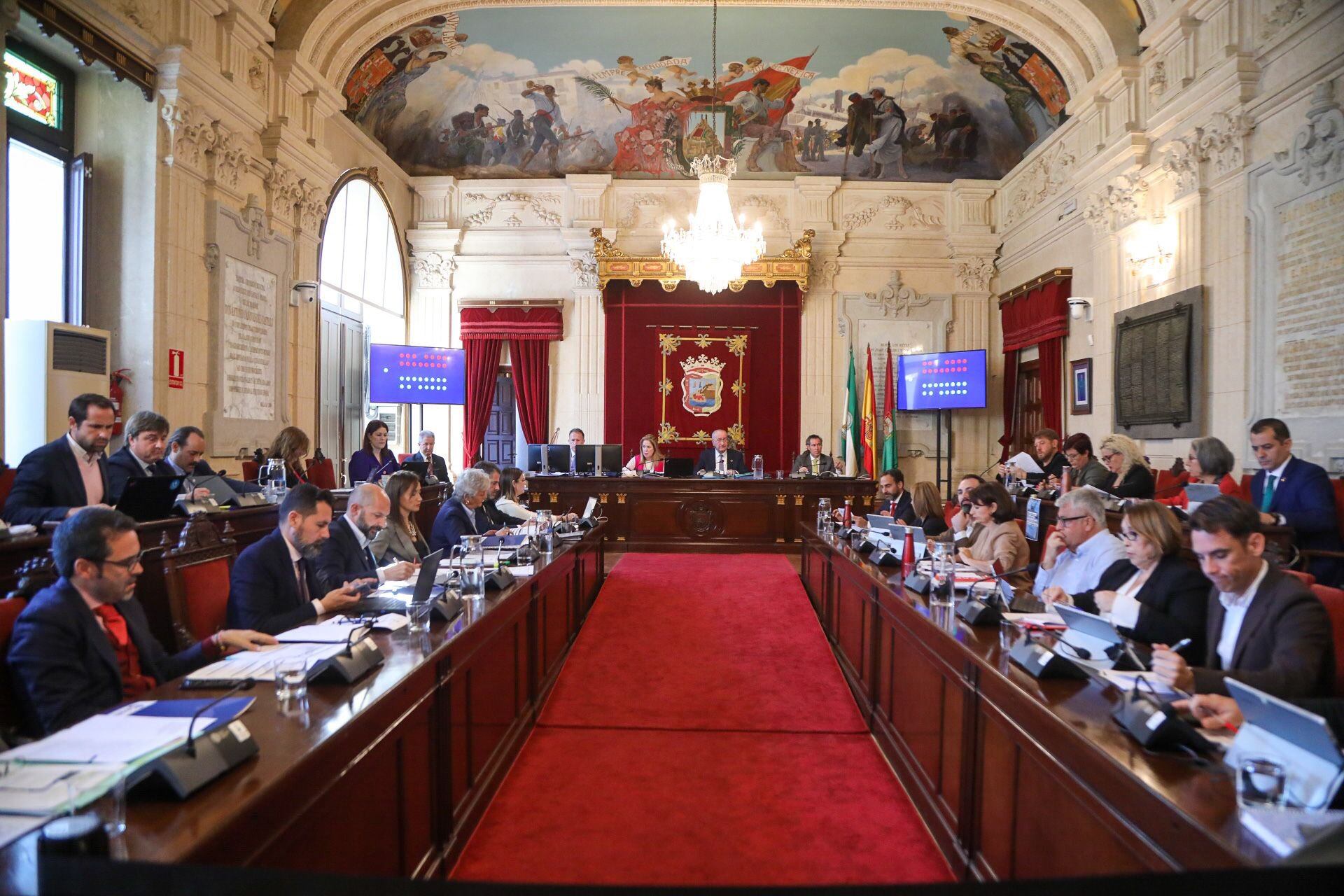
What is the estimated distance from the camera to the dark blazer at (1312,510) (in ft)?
13.9

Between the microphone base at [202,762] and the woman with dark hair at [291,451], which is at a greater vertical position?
the woman with dark hair at [291,451]

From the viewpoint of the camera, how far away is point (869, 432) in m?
10.5

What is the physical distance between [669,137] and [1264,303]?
7.50 m

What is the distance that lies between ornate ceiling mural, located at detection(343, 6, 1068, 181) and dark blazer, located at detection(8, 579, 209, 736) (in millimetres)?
8823

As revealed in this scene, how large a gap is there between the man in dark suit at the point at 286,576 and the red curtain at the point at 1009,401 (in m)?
9.31

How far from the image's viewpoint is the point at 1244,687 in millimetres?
1356

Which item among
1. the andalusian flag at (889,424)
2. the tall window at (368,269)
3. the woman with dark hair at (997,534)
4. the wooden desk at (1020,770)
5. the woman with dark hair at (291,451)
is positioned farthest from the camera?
the andalusian flag at (889,424)

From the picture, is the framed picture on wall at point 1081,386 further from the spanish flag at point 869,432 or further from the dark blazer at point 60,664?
the dark blazer at point 60,664

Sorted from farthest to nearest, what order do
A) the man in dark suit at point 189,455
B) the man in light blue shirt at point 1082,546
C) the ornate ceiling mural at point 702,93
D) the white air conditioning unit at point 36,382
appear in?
the ornate ceiling mural at point 702,93
the man in dark suit at point 189,455
the white air conditioning unit at point 36,382
the man in light blue shirt at point 1082,546

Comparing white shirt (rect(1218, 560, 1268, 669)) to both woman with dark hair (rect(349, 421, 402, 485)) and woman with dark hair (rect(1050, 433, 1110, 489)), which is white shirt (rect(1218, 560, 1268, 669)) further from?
woman with dark hair (rect(349, 421, 402, 485))

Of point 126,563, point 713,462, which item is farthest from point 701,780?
point 713,462

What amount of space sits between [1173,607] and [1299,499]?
257 centimetres

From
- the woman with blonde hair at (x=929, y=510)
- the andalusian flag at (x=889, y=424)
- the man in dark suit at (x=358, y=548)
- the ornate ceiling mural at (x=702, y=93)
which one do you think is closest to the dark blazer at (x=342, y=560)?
the man in dark suit at (x=358, y=548)

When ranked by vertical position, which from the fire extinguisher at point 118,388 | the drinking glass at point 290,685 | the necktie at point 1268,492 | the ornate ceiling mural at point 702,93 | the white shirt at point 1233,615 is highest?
the ornate ceiling mural at point 702,93
